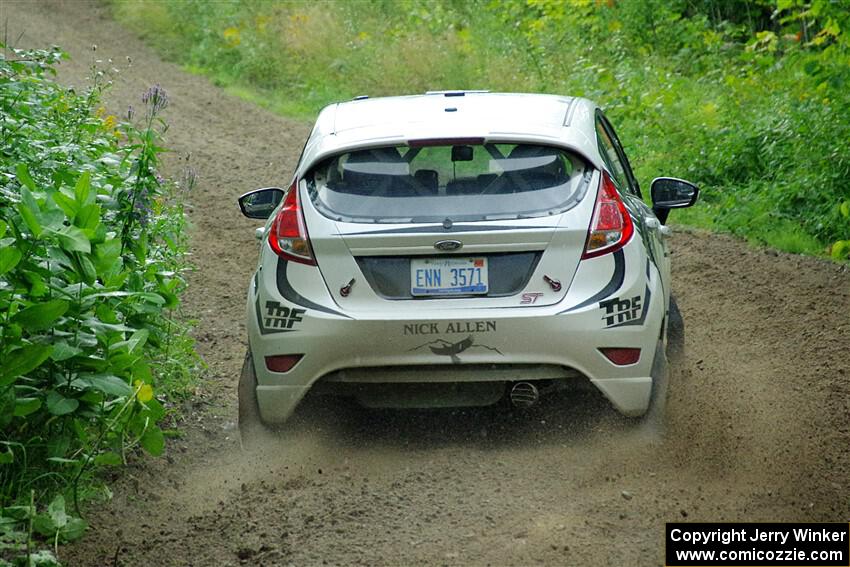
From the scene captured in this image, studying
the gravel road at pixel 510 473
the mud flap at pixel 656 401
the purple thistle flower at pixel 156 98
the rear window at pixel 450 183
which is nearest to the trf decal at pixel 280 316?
the rear window at pixel 450 183

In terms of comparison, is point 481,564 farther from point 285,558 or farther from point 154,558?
point 154,558

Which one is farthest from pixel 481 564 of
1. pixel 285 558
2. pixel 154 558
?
pixel 154 558

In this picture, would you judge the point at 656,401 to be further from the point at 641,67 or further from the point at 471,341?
the point at 641,67

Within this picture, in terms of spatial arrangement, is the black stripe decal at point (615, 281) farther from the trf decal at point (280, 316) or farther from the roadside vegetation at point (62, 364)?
the roadside vegetation at point (62, 364)

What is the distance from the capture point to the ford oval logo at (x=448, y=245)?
553 centimetres

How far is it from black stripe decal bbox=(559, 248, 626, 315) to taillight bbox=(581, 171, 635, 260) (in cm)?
4

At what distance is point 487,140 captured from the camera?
5742mm

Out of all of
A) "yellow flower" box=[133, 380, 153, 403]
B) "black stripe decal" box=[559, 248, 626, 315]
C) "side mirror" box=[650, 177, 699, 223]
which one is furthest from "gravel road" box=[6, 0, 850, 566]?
"side mirror" box=[650, 177, 699, 223]

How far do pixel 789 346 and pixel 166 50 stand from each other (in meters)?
17.5

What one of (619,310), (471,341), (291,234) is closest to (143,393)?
(291,234)

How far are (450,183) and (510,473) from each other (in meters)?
1.36

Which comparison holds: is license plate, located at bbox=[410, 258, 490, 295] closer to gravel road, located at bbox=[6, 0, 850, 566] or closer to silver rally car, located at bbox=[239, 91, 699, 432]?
silver rally car, located at bbox=[239, 91, 699, 432]

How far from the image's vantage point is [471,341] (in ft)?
18.1

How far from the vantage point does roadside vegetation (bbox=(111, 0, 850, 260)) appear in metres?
11.8
